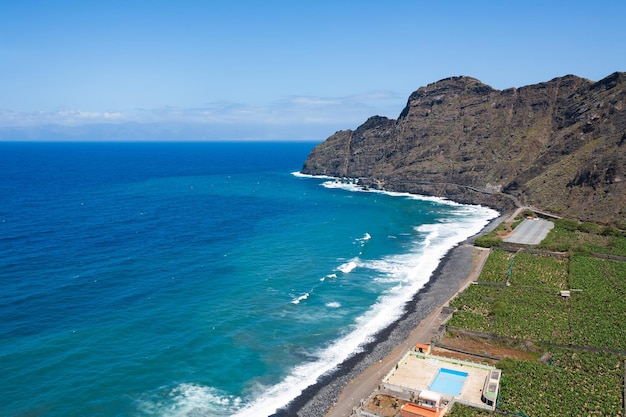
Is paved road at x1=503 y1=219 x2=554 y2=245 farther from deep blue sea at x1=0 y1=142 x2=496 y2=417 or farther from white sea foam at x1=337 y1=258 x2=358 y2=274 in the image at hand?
white sea foam at x1=337 y1=258 x2=358 y2=274

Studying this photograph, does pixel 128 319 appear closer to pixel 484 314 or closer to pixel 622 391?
pixel 484 314

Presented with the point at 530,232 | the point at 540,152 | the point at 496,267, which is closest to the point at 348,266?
the point at 496,267

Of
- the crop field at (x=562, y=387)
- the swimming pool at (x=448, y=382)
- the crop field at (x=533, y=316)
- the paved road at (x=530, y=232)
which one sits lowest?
→ the swimming pool at (x=448, y=382)

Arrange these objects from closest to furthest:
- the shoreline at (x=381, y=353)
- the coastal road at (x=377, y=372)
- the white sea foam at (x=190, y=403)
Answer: the white sea foam at (x=190, y=403) → the coastal road at (x=377, y=372) → the shoreline at (x=381, y=353)

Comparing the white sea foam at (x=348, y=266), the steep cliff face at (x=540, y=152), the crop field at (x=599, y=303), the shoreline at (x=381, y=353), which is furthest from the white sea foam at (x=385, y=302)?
the crop field at (x=599, y=303)

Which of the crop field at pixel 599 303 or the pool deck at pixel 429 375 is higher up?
the crop field at pixel 599 303

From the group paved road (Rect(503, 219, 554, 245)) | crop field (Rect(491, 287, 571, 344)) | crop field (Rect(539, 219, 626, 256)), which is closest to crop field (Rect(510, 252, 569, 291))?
crop field (Rect(491, 287, 571, 344))

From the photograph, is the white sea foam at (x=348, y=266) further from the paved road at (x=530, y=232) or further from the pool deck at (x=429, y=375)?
the pool deck at (x=429, y=375)

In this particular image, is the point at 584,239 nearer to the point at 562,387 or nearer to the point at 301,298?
the point at 301,298

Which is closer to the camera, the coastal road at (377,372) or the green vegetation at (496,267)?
the coastal road at (377,372)
